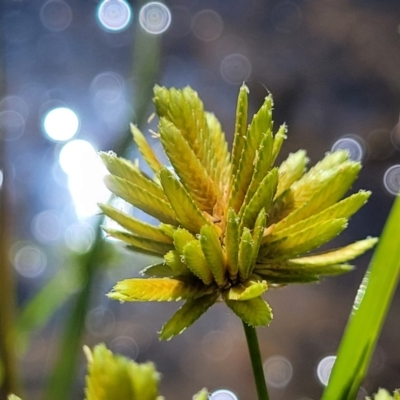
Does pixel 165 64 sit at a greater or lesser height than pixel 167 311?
greater

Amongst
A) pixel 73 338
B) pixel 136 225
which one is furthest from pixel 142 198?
pixel 73 338

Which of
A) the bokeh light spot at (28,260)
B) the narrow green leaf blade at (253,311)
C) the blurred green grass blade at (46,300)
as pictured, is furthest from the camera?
the bokeh light spot at (28,260)

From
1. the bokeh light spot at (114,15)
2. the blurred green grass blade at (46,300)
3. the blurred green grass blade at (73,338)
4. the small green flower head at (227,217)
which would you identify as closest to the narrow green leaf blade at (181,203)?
the small green flower head at (227,217)

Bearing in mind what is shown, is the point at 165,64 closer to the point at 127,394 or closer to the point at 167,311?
the point at 167,311

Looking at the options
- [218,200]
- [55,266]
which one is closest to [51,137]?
[55,266]

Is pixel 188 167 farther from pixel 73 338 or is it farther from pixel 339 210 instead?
pixel 73 338

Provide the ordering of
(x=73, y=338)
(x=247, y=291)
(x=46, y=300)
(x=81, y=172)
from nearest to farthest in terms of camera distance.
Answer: (x=247, y=291) → (x=73, y=338) → (x=46, y=300) → (x=81, y=172)

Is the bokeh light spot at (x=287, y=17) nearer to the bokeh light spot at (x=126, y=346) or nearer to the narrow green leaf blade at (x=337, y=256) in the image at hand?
the bokeh light spot at (x=126, y=346)
